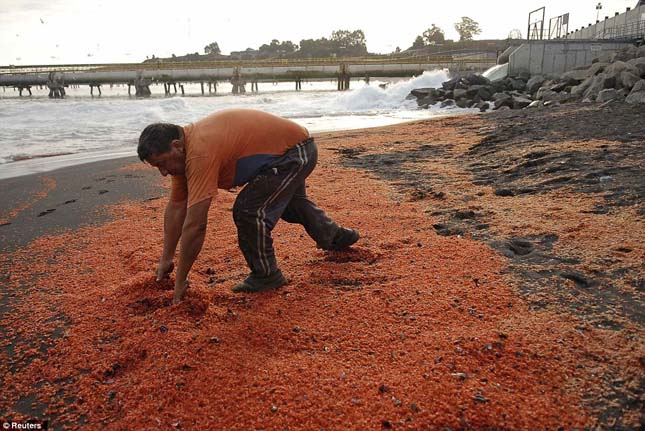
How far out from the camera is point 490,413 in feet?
6.29

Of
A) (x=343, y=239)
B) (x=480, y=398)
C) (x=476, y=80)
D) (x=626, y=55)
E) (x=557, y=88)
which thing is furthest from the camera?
(x=476, y=80)

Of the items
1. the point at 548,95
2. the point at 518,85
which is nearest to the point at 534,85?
the point at 518,85

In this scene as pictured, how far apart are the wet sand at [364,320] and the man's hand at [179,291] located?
0.05 meters

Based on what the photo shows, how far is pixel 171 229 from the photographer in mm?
3158

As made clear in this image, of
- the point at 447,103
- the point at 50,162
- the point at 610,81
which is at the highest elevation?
the point at 610,81

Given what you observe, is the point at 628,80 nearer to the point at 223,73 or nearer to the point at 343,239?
the point at 343,239

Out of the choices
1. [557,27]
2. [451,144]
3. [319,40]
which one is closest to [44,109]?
[451,144]

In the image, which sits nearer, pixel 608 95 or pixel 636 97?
pixel 636 97

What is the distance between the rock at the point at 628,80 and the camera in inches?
544

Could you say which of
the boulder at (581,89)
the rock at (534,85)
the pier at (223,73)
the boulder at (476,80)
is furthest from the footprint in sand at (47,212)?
the pier at (223,73)

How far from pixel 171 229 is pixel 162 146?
763 millimetres

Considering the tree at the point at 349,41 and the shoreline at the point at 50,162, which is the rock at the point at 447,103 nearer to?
the shoreline at the point at 50,162

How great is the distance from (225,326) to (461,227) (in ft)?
8.35

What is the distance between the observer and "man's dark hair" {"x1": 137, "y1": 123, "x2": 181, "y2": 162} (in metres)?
2.59
